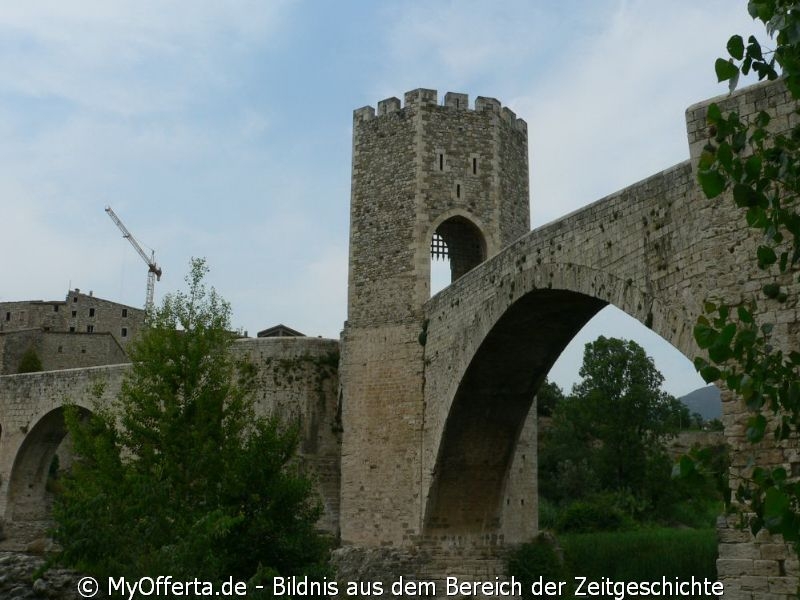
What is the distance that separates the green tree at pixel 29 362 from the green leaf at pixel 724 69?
3274cm

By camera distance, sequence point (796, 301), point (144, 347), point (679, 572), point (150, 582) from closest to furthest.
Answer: point (796, 301), point (150, 582), point (144, 347), point (679, 572)

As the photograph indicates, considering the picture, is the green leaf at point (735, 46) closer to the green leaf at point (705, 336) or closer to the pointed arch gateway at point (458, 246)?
the green leaf at point (705, 336)

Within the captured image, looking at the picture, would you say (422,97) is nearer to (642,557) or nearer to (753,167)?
(642,557)

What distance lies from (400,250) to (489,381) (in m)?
2.90

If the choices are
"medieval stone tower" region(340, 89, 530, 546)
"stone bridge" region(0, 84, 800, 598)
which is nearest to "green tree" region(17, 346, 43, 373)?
"stone bridge" region(0, 84, 800, 598)

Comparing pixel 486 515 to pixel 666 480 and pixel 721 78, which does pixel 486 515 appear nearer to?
pixel 721 78

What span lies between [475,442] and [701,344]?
1057 centimetres

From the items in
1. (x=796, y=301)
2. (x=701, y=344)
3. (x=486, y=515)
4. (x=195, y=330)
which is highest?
(x=195, y=330)

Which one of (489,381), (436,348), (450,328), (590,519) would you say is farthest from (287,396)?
(590,519)

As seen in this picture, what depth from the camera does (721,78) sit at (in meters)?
3.74

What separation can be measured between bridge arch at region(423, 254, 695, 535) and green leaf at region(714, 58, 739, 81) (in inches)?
256

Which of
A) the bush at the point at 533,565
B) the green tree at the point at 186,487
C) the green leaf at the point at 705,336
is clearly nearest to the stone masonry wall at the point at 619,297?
the green leaf at the point at 705,336

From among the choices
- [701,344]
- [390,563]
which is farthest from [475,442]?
[701,344]

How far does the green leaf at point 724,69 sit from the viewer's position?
370cm
